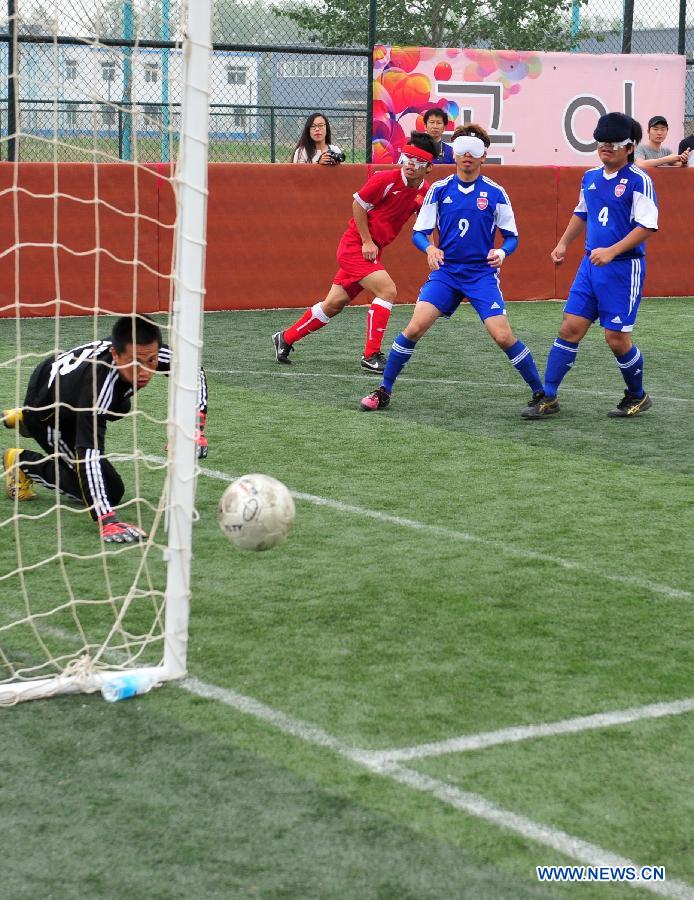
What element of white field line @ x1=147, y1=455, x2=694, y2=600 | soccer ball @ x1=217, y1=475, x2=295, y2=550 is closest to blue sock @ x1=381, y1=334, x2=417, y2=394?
white field line @ x1=147, y1=455, x2=694, y2=600

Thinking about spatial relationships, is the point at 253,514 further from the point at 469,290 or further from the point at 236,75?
the point at 236,75

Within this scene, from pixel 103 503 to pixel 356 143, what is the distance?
1468 cm

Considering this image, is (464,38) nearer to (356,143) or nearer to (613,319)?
(356,143)

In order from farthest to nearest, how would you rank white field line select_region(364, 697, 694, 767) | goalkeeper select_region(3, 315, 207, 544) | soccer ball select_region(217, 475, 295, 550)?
goalkeeper select_region(3, 315, 207, 544) → soccer ball select_region(217, 475, 295, 550) → white field line select_region(364, 697, 694, 767)

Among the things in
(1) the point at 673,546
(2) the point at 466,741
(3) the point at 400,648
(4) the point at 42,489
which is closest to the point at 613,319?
(1) the point at 673,546

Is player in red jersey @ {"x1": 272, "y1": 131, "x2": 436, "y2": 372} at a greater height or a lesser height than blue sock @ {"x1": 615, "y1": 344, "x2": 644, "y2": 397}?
greater

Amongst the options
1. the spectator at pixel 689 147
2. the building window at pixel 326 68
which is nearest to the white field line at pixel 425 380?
the building window at pixel 326 68

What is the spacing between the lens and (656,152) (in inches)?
728

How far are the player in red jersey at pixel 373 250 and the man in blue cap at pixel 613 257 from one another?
185 cm

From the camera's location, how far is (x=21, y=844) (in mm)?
3818

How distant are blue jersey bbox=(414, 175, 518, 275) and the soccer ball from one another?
17.1 feet

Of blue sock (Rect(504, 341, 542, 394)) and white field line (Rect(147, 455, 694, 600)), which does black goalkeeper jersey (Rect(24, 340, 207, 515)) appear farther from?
blue sock (Rect(504, 341, 542, 394))

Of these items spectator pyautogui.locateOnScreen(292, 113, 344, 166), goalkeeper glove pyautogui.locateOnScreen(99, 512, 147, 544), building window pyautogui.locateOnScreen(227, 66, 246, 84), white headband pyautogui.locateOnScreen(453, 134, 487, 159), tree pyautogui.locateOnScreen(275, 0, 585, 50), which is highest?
tree pyautogui.locateOnScreen(275, 0, 585, 50)

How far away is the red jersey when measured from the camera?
11961mm
